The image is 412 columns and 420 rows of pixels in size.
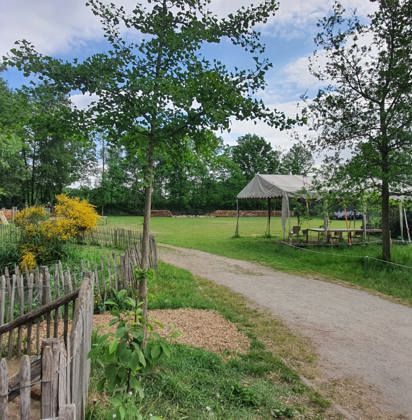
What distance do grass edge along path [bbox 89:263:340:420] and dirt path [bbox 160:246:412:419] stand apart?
500 mm

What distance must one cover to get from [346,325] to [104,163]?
30.9 feet

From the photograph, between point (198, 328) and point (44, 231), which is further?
point (44, 231)

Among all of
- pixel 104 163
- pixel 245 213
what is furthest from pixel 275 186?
pixel 245 213

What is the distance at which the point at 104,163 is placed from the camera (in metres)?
12.8

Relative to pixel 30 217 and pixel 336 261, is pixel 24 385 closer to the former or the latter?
pixel 30 217

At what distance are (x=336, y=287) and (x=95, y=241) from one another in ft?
33.5

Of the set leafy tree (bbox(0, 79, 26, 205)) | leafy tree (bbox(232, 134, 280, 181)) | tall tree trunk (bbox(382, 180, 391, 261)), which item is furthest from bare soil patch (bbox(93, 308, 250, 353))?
leafy tree (bbox(232, 134, 280, 181))

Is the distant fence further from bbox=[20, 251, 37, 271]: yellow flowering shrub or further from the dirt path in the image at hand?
bbox=[20, 251, 37, 271]: yellow flowering shrub

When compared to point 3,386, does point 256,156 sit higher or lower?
higher

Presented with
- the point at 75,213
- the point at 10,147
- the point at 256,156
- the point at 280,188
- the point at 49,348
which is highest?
the point at 256,156

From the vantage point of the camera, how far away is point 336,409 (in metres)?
3.75

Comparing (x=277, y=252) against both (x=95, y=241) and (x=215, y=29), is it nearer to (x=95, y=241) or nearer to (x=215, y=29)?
(x=95, y=241)

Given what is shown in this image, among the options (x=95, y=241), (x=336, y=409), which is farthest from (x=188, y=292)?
(x=95, y=241)

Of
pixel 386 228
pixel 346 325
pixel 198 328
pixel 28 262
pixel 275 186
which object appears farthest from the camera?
pixel 275 186
